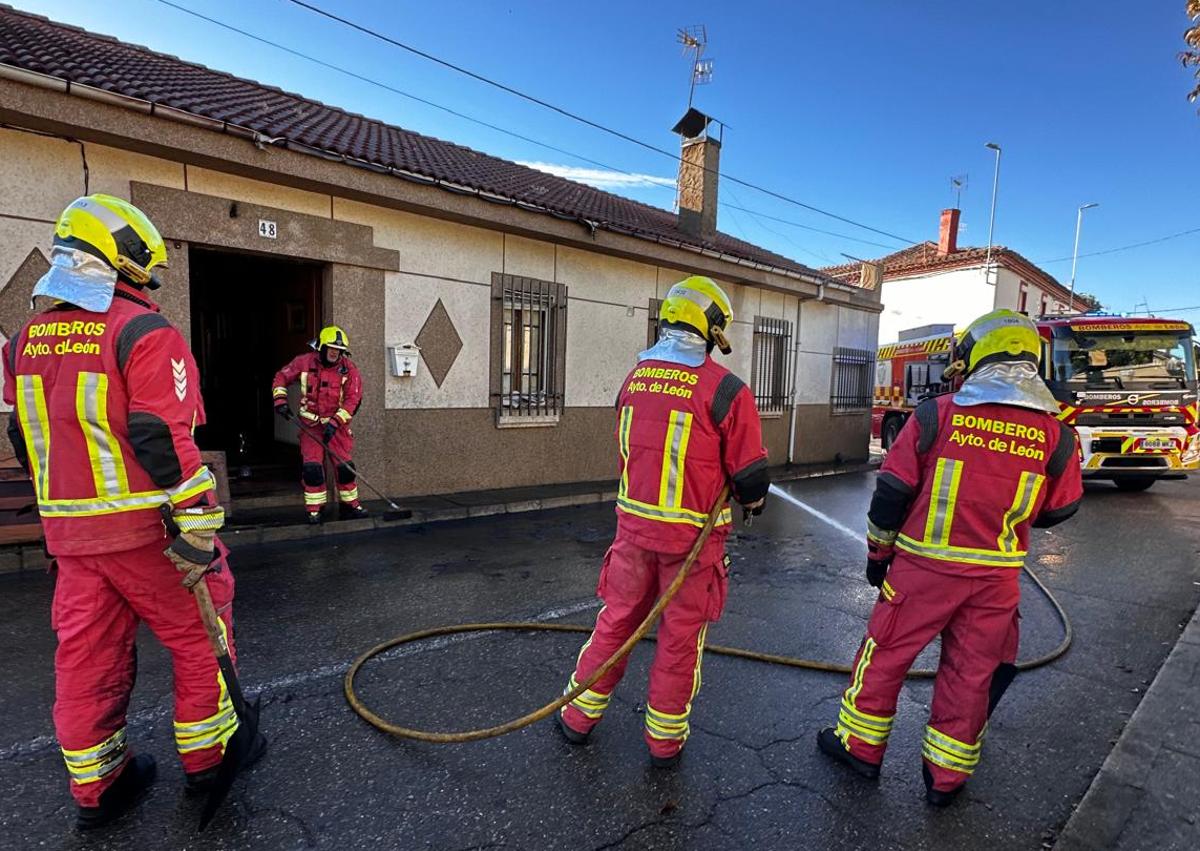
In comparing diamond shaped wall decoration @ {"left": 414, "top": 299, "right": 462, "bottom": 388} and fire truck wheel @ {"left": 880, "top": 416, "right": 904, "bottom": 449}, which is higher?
diamond shaped wall decoration @ {"left": 414, "top": 299, "right": 462, "bottom": 388}

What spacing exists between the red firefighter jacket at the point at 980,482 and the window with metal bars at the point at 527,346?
6.41 metres

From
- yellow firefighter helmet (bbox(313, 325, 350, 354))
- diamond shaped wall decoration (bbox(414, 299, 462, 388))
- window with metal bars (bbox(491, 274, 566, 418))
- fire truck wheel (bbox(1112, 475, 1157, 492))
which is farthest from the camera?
fire truck wheel (bbox(1112, 475, 1157, 492))

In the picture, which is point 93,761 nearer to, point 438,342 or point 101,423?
point 101,423

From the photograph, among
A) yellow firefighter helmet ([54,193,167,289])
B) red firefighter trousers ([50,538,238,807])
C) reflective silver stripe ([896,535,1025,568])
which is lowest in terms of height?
red firefighter trousers ([50,538,238,807])

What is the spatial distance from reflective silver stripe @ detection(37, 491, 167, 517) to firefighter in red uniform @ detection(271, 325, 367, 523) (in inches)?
167

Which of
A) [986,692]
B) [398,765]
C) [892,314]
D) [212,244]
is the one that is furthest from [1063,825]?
[892,314]

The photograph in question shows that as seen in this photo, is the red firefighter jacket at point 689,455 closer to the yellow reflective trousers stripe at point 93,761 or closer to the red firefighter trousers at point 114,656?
the red firefighter trousers at point 114,656

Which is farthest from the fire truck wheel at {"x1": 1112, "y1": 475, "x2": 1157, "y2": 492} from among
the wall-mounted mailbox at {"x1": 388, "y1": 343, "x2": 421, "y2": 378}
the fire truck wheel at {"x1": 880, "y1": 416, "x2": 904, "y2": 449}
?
the wall-mounted mailbox at {"x1": 388, "y1": 343, "x2": 421, "y2": 378}

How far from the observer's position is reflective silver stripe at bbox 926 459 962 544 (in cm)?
244

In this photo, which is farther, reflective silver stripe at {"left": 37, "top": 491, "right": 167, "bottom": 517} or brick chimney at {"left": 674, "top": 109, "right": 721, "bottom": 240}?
brick chimney at {"left": 674, "top": 109, "right": 721, "bottom": 240}

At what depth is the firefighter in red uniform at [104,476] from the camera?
2.08 m

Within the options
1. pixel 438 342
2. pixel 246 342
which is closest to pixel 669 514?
pixel 438 342

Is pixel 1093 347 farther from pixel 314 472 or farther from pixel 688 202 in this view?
pixel 314 472

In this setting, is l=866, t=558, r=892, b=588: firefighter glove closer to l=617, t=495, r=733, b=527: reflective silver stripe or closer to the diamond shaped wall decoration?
l=617, t=495, r=733, b=527: reflective silver stripe
